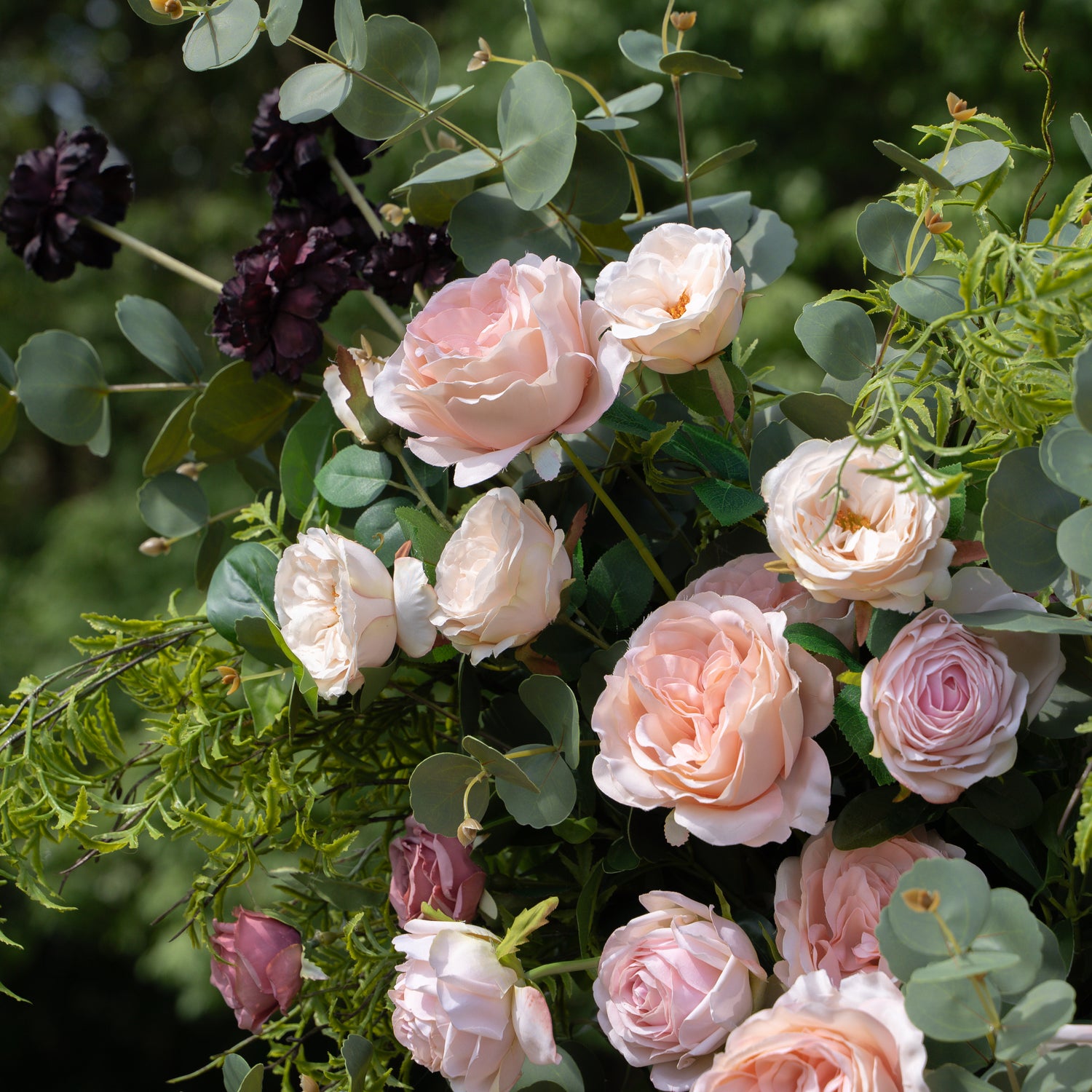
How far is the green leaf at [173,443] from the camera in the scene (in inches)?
20.6

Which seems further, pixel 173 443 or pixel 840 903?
pixel 173 443

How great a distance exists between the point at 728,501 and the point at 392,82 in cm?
22

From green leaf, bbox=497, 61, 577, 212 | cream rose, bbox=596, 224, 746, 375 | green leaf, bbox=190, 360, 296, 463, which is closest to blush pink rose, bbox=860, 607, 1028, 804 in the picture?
cream rose, bbox=596, 224, 746, 375

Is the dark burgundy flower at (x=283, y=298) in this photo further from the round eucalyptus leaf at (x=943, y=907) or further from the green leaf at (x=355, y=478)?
the round eucalyptus leaf at (x=943, y=907)

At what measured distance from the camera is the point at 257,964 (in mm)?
417

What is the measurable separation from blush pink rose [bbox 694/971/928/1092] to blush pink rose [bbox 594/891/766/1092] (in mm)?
20

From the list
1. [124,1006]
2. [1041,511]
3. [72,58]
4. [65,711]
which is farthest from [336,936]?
[72,58]

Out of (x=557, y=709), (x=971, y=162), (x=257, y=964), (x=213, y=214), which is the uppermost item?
(x=971, y=162)

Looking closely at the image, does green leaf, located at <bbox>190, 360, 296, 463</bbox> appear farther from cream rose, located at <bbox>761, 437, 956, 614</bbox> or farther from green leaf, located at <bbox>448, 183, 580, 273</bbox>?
cream rose, located at <bbox>761, 437, 956, 614</bbox>

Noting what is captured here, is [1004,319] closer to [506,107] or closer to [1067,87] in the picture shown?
[506,107]

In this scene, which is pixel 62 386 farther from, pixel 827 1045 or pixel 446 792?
pixel 827 1045

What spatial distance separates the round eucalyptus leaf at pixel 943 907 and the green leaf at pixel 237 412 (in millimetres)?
364

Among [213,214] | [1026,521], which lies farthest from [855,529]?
[213,214]

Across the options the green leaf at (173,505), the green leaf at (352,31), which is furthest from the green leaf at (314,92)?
the green leaf at (173,505)
